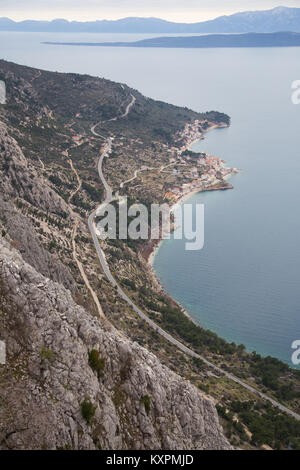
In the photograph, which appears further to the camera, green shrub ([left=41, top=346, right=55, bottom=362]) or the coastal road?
the coastal road

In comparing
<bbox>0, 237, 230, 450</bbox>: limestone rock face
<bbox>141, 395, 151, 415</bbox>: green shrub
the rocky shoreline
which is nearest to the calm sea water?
the rocky shoreline

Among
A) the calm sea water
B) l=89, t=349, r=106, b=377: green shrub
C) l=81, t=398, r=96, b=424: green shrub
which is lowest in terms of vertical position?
l=81, t=398, r=96, b=424: green shrub

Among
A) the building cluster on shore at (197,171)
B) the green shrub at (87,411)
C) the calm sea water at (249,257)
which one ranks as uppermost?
the building cluster on shore at (197,171)

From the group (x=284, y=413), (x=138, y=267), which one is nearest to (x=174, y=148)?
(x=138, y=267)

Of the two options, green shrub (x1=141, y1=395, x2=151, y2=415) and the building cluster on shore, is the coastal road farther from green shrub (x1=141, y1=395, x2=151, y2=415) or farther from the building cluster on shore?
the building cluster on shore

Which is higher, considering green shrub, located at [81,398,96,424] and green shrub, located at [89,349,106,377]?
green shrub, located at [89,349,106,377]

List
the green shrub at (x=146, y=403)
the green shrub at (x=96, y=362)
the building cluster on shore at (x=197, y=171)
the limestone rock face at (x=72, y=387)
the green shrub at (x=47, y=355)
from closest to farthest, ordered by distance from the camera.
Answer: the limestone rock face at (x=72, y=387) < the green shrub at (x=47, y=355) < the green shrub at (x=96, y=362) < the green shrub at (x=146, y=403) < the building cluster on shore at (x=197, y=171)

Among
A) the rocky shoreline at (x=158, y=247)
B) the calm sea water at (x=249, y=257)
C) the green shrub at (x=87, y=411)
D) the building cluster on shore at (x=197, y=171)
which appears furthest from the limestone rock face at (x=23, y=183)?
the building cluster on shore at (x=197, y=171)

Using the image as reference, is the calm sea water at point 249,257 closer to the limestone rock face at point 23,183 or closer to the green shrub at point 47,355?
the limestone rock face at point 23,183

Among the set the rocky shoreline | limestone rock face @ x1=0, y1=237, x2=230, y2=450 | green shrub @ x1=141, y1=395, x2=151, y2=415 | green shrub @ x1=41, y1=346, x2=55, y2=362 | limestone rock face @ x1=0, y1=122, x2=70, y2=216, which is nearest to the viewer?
limestone rock face @ x1=0, y1=237, x2=230, y2=450
